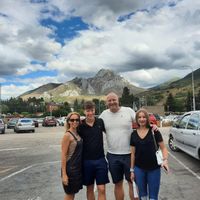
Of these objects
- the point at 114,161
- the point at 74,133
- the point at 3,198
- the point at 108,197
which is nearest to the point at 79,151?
the point at 74,133

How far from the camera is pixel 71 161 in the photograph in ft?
15.0

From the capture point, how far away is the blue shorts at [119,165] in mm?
4992

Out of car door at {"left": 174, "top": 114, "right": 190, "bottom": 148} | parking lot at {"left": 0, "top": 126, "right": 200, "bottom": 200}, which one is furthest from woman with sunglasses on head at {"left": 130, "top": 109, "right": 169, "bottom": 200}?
car door at {"left": 174, "top": 114, "right": 190, "bottom": 148}

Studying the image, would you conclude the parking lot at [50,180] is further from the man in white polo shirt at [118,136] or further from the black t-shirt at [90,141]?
the black t-shirt at [90,141]

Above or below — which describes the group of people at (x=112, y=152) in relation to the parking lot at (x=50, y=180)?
above

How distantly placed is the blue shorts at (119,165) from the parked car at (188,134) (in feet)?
14.9

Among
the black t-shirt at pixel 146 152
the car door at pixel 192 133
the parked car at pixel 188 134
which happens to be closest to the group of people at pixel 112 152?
the black t-shirt at pixel 146 152

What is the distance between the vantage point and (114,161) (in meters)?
5.03

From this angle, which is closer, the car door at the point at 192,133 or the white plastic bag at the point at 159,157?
the white plastic bag at the point at 159,157

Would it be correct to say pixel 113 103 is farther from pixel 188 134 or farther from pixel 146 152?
pixel 188 134

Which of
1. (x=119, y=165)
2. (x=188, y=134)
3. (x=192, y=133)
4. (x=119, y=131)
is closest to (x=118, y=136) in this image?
(x=119, y=131)

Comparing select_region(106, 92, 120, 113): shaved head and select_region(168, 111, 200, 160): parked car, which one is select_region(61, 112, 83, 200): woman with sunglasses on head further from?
select_region(168, 111, 200, 160): parked car

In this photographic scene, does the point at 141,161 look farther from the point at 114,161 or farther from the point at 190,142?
the point at 190,142

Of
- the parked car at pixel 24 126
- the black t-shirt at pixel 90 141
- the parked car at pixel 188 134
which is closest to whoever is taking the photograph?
the black t-shirt at pixel 90 141
